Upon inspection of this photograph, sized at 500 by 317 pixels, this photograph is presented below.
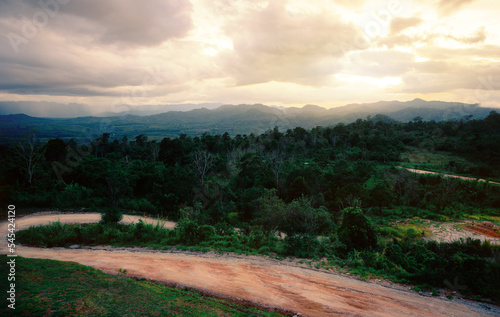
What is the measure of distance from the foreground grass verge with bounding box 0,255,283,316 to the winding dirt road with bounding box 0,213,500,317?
108 centimetres

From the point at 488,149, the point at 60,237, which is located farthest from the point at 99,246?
the point at 488,149

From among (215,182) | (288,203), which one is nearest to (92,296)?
(288,203)

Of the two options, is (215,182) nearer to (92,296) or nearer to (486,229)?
(92,296)

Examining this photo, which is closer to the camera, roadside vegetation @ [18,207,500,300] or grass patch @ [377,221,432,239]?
roadside vegetation @ [18,207,500,300]

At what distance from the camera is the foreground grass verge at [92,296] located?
6.82 meters

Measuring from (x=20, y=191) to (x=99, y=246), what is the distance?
15.1 m

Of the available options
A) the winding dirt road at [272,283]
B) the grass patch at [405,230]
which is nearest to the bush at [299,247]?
the winding dirt road at [272,283]

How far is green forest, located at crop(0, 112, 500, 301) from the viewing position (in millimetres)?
14195

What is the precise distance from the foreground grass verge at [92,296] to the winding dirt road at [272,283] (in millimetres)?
1085

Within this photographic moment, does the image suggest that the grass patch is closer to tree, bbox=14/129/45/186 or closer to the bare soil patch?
the bare soil patch

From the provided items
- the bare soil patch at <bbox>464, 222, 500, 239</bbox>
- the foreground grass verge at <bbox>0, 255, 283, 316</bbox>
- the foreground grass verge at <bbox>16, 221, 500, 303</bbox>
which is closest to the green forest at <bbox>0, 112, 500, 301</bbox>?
the foreground grass verge at <bbox>16, 221, 500, 303</bbox>

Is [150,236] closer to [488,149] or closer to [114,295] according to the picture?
[114,295]

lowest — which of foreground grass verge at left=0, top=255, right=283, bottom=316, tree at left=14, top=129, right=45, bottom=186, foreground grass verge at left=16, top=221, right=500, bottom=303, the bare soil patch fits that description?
the bare soil patch

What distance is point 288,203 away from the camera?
30938 millimetres
